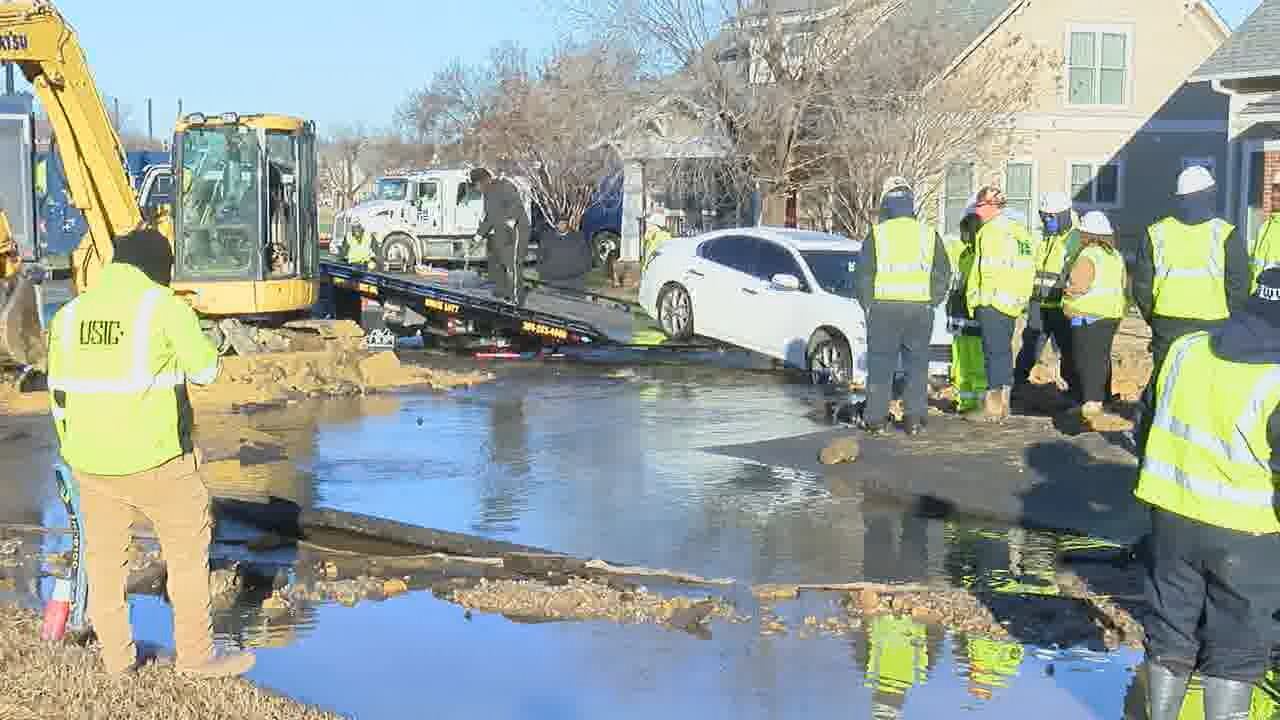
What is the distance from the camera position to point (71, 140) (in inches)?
681

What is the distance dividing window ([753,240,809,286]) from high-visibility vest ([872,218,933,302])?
5.13m

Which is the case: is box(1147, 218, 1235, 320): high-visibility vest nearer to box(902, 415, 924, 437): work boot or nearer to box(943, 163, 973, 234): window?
box(902, 415, 924, 437): work boot

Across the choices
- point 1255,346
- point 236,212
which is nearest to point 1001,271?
point 1255,346

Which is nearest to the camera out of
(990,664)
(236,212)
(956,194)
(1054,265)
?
(990,664)

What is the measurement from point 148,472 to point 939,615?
3706 mm

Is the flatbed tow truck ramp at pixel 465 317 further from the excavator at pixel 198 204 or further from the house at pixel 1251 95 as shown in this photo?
the house at pixel 1251 95

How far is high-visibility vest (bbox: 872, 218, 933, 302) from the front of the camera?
13.3m

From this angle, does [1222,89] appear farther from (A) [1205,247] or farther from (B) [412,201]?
(B) [412,201]

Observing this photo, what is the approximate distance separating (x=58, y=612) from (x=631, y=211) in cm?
3439

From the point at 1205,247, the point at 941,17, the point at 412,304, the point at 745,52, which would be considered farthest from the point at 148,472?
the point at 941,17

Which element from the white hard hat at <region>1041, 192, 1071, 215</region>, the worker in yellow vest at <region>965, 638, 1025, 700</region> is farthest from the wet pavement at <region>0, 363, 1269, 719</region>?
the white hard hat at <region>1041, 192, 1071, 215</region>

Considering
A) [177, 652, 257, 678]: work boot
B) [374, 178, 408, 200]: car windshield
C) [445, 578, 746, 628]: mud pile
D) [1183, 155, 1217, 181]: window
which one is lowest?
[445, 578, 746, 628]: mud pile

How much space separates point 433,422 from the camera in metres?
15.3

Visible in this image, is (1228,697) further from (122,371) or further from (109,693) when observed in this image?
(122,371)
